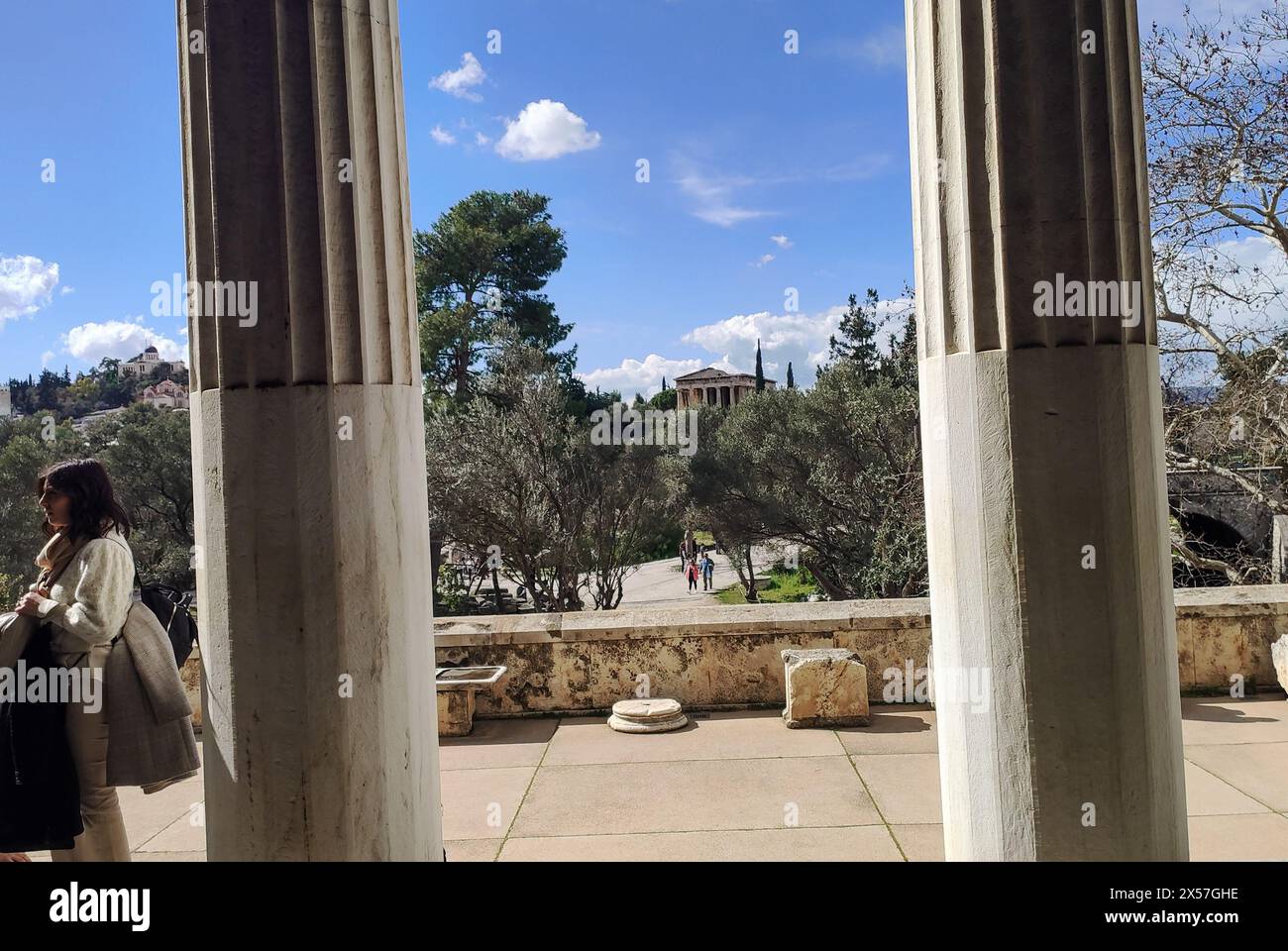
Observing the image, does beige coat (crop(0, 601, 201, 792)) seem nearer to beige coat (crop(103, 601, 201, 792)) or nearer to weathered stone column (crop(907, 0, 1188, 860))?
beige coat (crop(103, 601, 201, 792))

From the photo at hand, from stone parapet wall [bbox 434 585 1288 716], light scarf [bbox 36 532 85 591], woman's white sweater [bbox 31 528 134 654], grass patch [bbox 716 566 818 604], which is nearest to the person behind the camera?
woman's white sweater [bbox 31 528 134 654]

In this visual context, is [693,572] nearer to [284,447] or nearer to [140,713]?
[140,713]

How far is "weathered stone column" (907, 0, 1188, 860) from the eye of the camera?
8.90ft

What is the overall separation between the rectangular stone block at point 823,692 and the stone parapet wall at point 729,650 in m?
0.50

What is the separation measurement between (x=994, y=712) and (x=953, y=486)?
29.9 inches

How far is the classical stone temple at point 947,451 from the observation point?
8.93 ft

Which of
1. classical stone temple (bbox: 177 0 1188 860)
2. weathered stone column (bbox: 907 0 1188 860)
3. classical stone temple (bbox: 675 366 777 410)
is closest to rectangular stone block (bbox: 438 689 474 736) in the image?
classical stone temple (bbox: 177 0 1188 860)

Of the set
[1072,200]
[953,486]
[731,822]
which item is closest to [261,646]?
[953,486]

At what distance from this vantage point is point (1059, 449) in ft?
8.89

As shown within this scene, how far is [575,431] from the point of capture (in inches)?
775

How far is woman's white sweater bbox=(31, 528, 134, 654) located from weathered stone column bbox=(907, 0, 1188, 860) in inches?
121

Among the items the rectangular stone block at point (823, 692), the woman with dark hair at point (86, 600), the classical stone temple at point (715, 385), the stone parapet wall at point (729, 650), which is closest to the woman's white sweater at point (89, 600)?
the woman with dark hair at point (86, 600)
